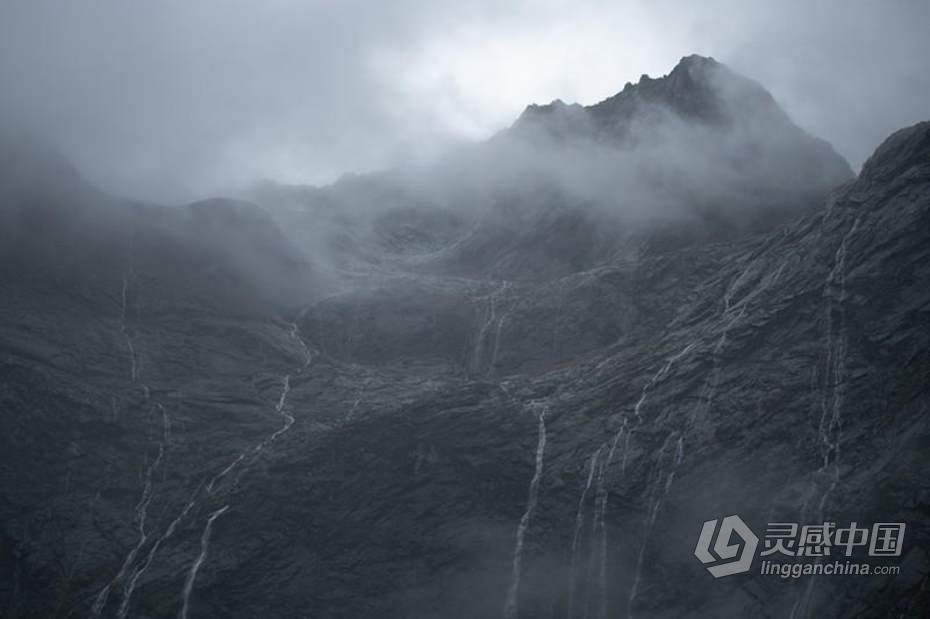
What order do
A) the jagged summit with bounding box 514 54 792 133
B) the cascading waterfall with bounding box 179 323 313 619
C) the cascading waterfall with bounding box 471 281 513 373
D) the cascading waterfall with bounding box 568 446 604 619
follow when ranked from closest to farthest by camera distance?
1. the cascading waterfall with bounding box 568 446 604 619
2. the cascading waterfall with bounding box 179 323 313 619
3. the cascading waterfall with bounding box 471 281 513 373
4. the jagged summit with bounding box 514 54 792 133

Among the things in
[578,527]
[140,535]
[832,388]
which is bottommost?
[578,527]

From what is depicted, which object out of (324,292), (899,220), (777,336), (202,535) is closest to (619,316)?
(777,336)

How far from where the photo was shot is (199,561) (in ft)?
145

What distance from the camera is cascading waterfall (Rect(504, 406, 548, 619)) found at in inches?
1647

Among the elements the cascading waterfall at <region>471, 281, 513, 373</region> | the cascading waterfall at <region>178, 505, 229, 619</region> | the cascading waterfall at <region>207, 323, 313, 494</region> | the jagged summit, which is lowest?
the cascading waterfall at <region>178, 505, 229, 619</region>

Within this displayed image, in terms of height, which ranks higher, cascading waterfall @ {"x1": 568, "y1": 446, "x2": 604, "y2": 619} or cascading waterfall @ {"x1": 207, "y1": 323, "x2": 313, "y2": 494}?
→ cascading waterfall @ {"x1": 207, "y1": 323, "x2": 313, "y2": 494}

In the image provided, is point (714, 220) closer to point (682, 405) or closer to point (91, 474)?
point (682, 405)

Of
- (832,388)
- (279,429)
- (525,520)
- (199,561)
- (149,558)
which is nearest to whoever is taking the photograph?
(199,561)
